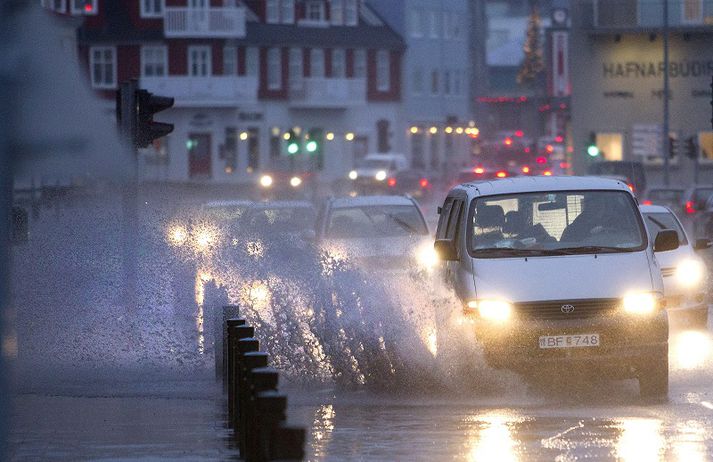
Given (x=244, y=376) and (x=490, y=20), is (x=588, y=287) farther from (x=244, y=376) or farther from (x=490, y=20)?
(x=490, y=20)

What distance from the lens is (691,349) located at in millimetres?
16453

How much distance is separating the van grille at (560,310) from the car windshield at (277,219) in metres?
11.0

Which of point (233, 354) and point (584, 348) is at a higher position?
point (233, 354)

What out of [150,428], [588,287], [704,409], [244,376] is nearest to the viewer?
[244,376]

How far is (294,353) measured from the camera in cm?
1490

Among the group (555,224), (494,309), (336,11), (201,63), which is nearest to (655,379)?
(494,309)

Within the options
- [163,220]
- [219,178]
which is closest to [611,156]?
[219,178]

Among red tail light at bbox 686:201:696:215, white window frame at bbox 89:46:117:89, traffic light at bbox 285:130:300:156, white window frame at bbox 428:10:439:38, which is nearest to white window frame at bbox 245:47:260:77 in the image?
white window frame at bbox 89:46:117:89

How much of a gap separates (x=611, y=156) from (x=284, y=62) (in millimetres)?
22979

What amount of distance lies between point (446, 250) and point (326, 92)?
7599 centimetres

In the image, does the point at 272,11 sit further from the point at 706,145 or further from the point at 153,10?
the point at 706,145

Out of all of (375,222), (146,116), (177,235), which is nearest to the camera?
(146,116)

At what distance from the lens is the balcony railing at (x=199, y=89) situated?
279ft

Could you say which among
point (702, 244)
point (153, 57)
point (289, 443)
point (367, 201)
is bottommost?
point (702, 244)
